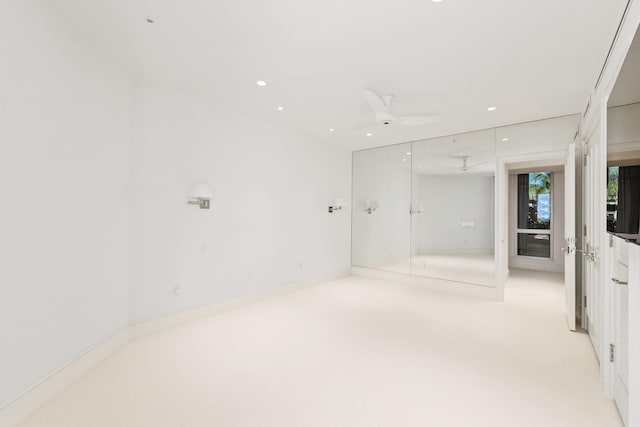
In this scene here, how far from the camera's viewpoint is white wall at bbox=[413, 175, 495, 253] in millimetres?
5543

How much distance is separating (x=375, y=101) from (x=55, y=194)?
2995 millimetres

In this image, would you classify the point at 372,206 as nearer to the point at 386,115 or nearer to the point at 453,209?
Result: the point at 453,209

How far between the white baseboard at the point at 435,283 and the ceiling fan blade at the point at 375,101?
11.7 feet

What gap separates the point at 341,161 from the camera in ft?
21.0

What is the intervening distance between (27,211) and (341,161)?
5227 mm

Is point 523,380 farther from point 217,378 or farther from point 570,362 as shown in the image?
point 217,378

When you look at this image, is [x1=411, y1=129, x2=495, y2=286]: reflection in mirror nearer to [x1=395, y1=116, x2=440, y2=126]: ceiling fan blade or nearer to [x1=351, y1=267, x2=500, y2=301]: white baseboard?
[x1=351, y1=267, x2=500, y2=301]: white baseboard

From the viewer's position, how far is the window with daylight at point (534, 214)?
6.92 metres

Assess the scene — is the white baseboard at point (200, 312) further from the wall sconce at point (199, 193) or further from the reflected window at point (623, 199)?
the reflected window at point (623, 199)

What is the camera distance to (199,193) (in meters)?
3.48

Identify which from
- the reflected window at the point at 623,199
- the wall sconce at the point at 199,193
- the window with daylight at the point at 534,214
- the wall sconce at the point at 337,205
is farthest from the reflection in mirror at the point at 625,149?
the window with daylight at the point at 534,214

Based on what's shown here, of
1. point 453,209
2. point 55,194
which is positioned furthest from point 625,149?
point 55,194

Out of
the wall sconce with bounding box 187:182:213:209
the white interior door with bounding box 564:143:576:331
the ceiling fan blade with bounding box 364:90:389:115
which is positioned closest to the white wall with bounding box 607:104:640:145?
the white interior door with bounding box 564:143:576:331

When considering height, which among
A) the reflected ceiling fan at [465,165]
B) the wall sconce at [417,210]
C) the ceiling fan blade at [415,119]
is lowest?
the wall sconce at [417,210]
